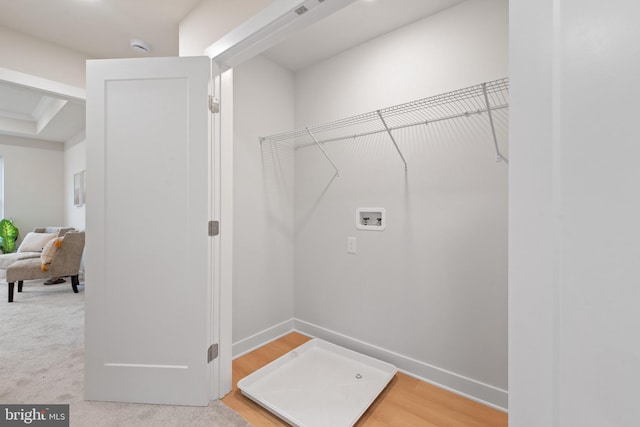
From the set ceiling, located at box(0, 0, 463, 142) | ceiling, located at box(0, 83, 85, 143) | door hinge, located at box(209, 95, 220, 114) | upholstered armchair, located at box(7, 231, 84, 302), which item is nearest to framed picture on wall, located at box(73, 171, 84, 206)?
ceiling, located at box(0, 83, 85, 143)

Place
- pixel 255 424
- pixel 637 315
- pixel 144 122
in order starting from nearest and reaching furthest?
pixel 637 315 → pixel 255 424 → pixel 144 122

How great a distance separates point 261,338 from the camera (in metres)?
2.42

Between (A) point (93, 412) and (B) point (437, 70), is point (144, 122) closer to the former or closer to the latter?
(A) point (93, 412)

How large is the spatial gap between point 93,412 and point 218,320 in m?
0.79

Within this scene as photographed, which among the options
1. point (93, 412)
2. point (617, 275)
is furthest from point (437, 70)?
point (93, 412)

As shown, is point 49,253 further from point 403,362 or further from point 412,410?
point 412,410

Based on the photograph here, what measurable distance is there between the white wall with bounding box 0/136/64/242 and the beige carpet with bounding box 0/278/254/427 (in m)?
3.86

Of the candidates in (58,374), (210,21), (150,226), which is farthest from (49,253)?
(210,21)

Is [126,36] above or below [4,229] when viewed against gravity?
above

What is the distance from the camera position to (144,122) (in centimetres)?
162

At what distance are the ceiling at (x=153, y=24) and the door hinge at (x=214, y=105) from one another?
75 centimetres

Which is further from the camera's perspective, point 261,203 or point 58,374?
point 261,203

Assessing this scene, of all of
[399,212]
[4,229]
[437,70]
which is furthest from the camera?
[4,229]

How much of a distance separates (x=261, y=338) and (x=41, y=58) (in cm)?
286
